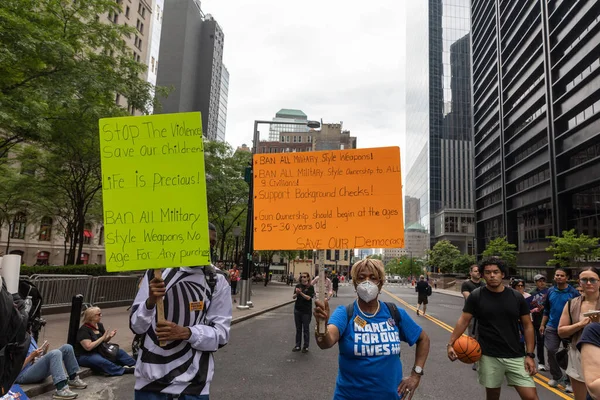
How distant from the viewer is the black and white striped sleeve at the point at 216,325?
269cm

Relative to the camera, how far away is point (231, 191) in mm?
30312

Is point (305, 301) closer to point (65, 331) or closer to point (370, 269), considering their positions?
point (65, 331)

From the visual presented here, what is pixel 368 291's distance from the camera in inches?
122

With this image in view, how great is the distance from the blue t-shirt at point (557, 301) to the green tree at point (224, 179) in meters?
23.8

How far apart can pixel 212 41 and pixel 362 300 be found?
13983cm

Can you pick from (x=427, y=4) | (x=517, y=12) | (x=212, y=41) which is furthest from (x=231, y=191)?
(x=212, y=41)

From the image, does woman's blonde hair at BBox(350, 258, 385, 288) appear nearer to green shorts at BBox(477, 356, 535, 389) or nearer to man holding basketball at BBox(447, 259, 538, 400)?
man holding basketball at BBox(447, 259, 538, 400)

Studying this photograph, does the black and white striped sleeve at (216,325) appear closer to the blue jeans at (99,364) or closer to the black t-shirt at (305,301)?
the blue jeans at (99,364)

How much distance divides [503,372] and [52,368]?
5706mm

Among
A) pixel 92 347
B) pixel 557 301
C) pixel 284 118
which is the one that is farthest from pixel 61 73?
pixel 284 118

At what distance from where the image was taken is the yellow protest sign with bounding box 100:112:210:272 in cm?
282

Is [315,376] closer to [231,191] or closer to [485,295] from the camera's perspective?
[485,295]

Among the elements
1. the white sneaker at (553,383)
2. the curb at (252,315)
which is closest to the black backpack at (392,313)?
the white sneaker at (553,383)

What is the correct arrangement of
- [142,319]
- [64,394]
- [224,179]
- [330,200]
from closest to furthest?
1. [142,319]
2. [330,200]
3. [64,394]
4. [224,179]
